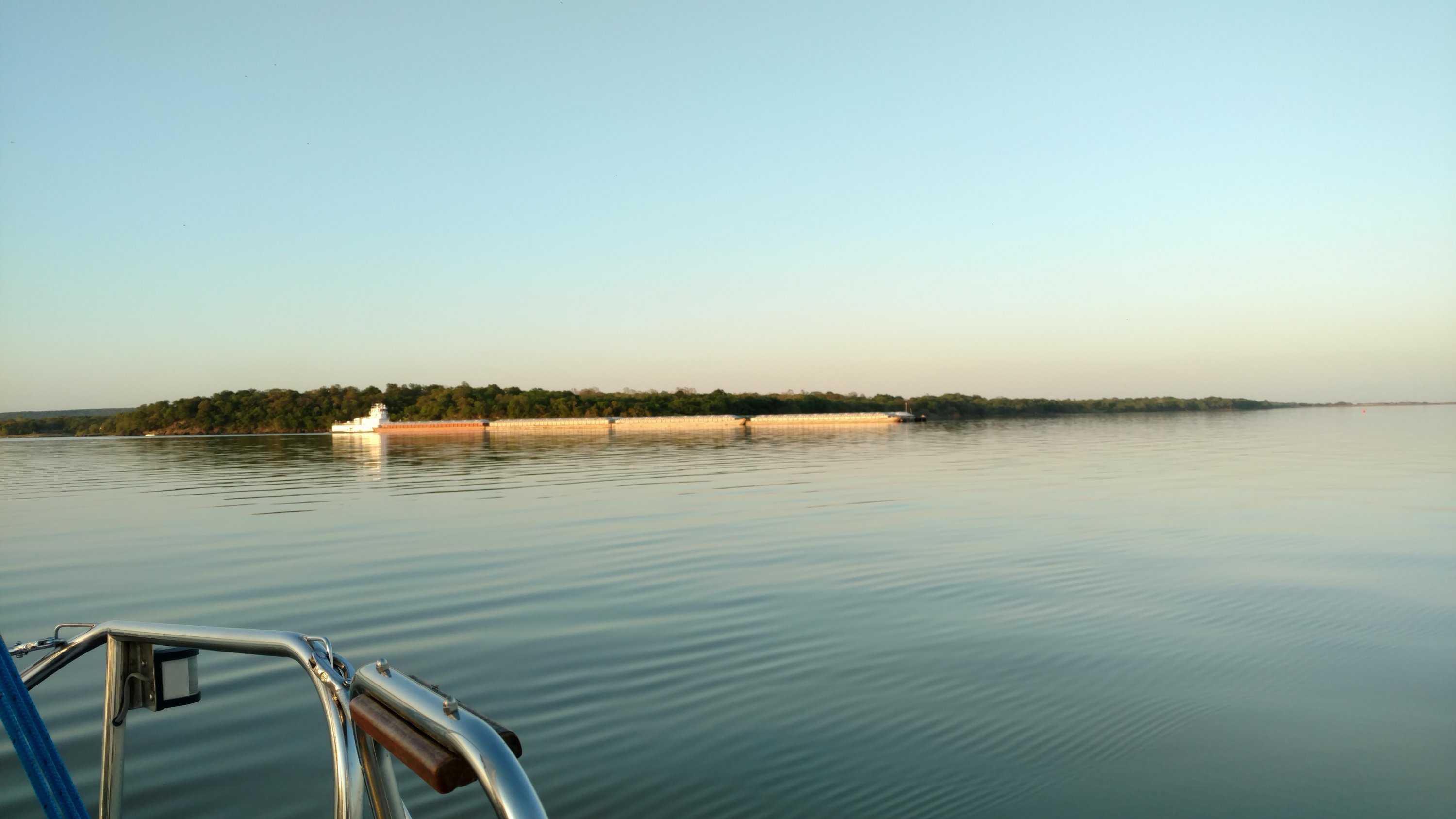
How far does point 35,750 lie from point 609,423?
127130mm

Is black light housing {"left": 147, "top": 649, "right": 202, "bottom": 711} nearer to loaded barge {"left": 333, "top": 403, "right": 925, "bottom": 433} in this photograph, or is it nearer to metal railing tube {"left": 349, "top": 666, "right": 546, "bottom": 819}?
metal railing tube {"left": 349, "top": 666, "right": 546, "bottom": 819}

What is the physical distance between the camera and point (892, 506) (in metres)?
19.2

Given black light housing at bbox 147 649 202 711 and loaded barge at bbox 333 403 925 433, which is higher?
black light housing at bbox 147 649 202 711

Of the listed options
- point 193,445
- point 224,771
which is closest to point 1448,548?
point 224,771

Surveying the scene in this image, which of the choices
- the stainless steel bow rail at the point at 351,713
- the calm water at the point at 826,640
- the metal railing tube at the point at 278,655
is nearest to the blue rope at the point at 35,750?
the stainless steel bow rail at the point at 351,713

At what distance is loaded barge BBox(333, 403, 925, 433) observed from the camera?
4796 inches

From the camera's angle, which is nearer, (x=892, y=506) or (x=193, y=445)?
(x=892, y=506)

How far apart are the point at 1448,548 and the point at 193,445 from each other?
89460mm

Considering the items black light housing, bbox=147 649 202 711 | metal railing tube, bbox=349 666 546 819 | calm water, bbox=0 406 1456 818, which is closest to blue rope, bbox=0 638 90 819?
metal railing tube, bbox=349 666 546 819

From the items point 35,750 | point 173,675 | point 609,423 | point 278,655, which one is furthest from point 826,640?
point 609,423

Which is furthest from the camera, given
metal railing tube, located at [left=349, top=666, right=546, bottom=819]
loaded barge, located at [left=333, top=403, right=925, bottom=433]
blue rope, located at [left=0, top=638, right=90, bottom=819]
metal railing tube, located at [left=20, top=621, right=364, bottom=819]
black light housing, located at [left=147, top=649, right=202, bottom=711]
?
loaded barge, located at [left=333, top=403, right=925, bottom=433]

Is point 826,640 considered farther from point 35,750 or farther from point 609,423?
point 609,423

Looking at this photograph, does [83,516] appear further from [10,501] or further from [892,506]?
[892,506]

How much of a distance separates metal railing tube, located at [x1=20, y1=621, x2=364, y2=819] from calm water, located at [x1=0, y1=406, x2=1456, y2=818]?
1.81 meters
